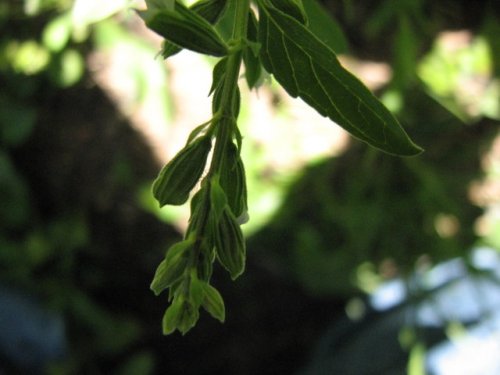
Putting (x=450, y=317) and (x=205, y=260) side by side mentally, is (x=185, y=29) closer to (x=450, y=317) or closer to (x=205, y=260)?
(x=205, y=260)

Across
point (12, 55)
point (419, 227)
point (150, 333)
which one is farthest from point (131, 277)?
point (419, 227)

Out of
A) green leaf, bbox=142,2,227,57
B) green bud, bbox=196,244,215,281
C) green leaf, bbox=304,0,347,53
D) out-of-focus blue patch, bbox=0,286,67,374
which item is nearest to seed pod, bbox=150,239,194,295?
green bud, bbox=196,244,215,281

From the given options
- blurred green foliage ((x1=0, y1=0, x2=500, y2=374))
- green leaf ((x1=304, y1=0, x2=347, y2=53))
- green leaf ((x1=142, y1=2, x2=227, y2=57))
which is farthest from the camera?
blurred green foliage ((x1=0, y1=0, x2=500, y2=374))

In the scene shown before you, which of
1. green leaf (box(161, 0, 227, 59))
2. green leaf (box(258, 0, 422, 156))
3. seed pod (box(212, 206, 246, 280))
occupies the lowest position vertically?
seed pod (box(212, 206, 246, 280))

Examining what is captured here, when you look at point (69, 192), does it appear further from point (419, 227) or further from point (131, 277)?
point (419, 227)

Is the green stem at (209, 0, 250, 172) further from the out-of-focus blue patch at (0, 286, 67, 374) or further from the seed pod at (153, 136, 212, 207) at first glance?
the out-of-focus blue patch at (0, 286, 67, 374)

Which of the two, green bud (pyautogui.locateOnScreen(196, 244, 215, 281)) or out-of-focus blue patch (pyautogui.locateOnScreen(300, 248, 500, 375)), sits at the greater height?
green bud (pyautogui.locateOnScreen(196, 244, 215, 281))
